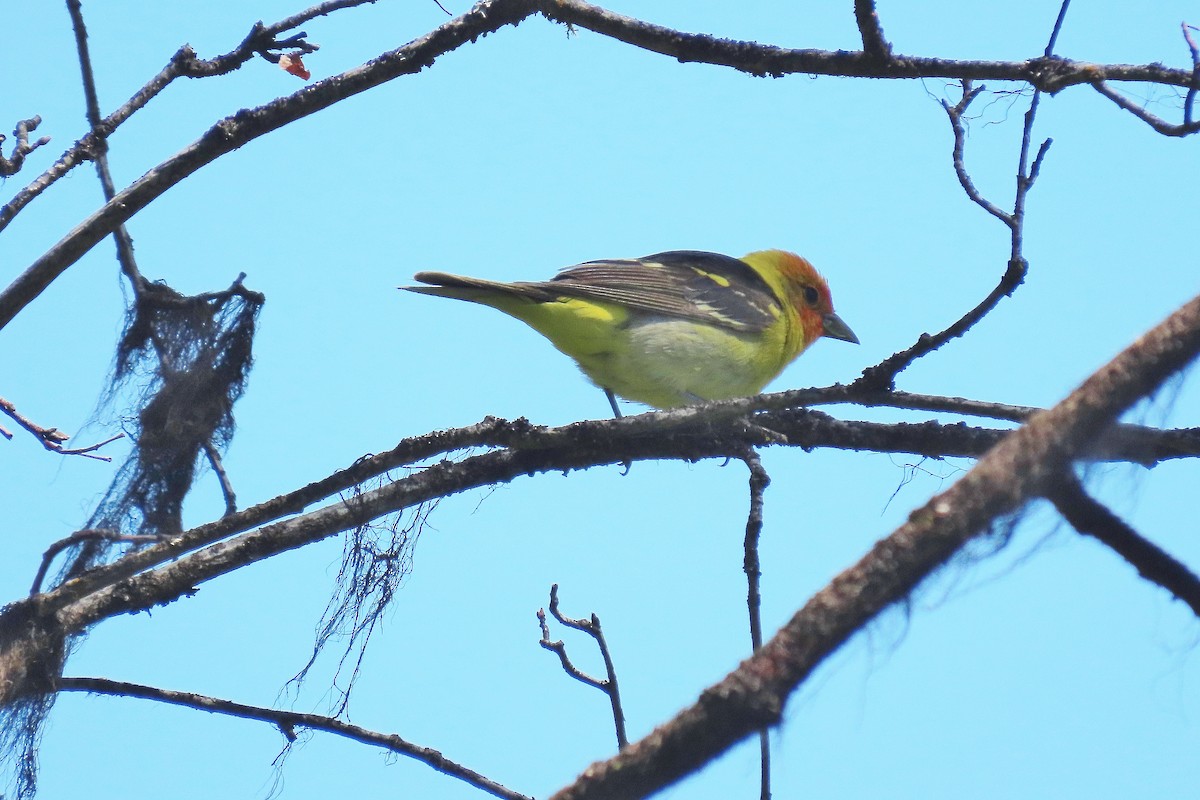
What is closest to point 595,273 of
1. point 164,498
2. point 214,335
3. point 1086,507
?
point 214,335

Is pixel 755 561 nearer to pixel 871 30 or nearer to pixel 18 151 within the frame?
pixel 871 30

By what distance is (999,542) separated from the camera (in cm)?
151

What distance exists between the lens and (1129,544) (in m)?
1.60

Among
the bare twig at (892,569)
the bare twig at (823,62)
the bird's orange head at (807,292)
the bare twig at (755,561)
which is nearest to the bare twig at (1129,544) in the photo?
the bare twig at (892,569)

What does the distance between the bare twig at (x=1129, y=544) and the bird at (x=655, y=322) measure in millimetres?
4197

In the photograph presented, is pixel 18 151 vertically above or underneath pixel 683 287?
underneath

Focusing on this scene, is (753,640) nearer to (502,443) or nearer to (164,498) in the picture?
(502,443)

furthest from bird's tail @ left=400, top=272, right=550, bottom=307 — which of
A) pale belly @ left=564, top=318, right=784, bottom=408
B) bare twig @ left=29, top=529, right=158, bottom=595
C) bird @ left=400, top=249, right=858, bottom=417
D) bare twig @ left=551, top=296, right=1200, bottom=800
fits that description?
bare twig @ left=551, top=296, right=1200, bottom=800

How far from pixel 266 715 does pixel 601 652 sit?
4.39 feet

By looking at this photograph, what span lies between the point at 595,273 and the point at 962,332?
373 cm

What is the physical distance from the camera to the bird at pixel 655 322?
5.82m

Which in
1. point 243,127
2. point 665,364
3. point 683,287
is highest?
point 683,287

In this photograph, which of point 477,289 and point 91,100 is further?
point 477,289

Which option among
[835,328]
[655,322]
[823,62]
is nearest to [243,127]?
[823,62]
